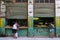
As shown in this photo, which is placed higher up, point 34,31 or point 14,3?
point 14,3

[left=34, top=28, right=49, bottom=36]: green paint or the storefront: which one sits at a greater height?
the storefront

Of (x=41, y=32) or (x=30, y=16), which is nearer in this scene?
(x=30, y=16)

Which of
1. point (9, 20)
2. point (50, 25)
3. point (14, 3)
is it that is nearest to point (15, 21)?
point (9, 20)

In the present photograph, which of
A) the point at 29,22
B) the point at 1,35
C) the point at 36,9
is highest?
the point at 36,9

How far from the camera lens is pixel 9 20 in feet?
70.7

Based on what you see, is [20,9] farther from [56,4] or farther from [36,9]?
[56,4]

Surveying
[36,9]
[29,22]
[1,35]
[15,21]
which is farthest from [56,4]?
[1,35]

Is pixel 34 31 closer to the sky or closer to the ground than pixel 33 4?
closer to the ground

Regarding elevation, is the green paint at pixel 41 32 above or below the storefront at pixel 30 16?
below

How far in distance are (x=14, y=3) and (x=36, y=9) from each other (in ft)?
8.27

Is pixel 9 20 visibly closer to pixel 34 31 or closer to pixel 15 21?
pixel 15 21

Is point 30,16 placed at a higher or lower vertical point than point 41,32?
higher

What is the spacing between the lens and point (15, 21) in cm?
2156

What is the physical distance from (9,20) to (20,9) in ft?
5.66
